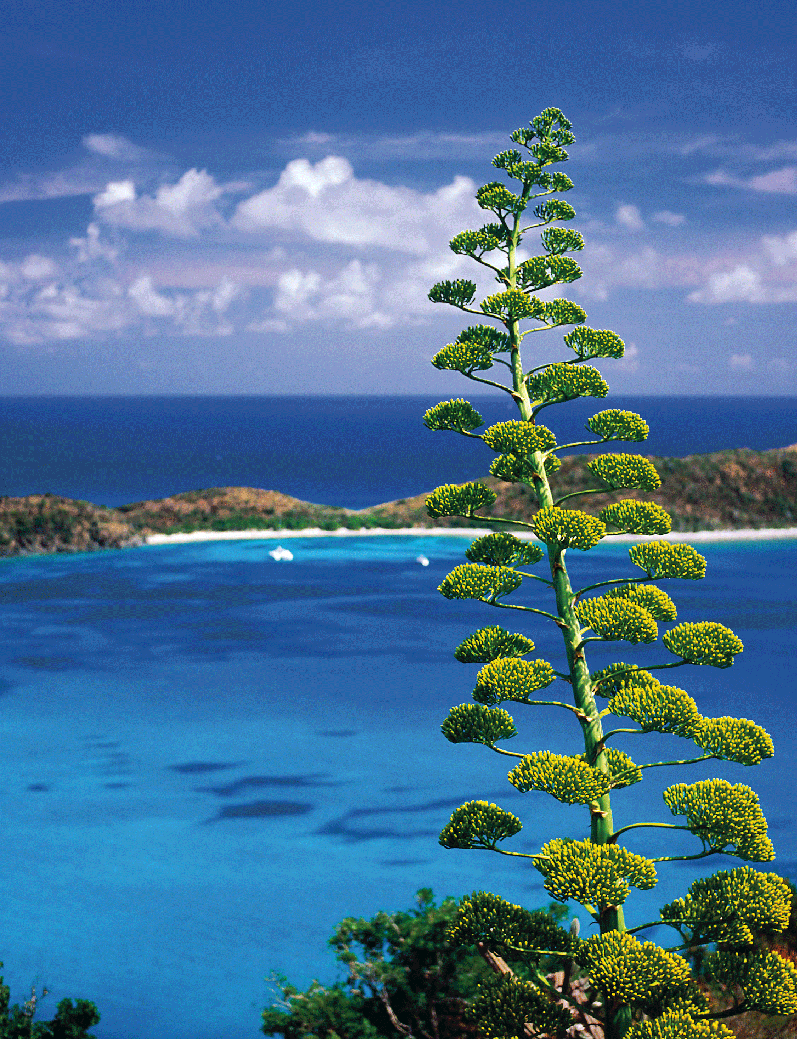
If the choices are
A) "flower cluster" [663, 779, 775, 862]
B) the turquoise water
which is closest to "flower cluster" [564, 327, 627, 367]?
"flower cluster" [663, 779, 775, 862]

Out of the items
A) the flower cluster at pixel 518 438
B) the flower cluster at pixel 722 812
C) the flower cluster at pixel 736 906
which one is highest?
the flower cluster at pixel 518 438

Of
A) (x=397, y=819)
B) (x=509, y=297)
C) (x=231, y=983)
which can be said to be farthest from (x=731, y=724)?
(x=397, y=819)

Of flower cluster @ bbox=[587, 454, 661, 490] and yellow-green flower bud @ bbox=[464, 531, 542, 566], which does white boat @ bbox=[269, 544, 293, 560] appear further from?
flower cluster @ bbox=[587, 454, 661, 490]

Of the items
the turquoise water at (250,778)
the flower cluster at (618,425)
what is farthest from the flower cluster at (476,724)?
the turquoise water at (250,778)

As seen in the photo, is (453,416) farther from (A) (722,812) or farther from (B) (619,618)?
(A) (722,812)

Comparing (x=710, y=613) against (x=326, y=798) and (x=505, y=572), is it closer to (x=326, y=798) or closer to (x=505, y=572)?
(x=326, y=798)

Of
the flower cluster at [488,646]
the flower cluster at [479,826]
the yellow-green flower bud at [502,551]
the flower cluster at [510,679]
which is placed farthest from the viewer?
the yellow-green flower bud at [502,551]

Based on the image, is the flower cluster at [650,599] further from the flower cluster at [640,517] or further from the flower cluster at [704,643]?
the flower cluster at [640,517]
